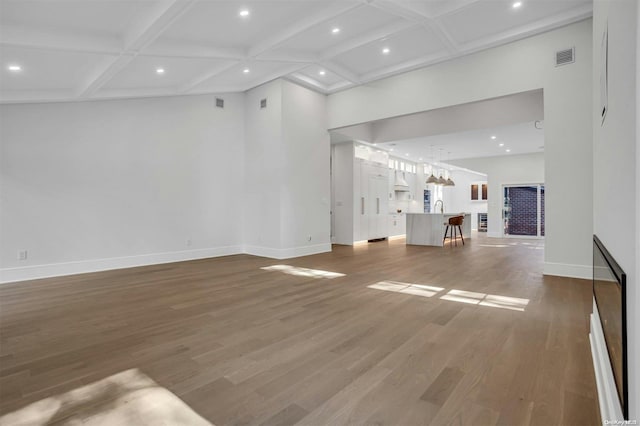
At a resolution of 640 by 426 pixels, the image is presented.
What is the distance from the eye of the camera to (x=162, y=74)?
5336mm

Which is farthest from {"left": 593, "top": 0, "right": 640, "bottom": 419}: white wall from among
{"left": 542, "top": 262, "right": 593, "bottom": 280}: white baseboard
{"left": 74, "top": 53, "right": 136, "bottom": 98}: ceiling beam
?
{"left": 74, "top": 53, "right": 136, "bottom": 98}: ceiling beam

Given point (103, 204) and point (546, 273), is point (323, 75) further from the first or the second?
point (546, 273)

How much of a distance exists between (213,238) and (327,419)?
5916 mm

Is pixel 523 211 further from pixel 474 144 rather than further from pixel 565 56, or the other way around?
pixel 565 56

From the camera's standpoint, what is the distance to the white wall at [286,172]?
6.68 m

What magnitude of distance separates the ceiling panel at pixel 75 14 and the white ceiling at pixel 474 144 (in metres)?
7.65

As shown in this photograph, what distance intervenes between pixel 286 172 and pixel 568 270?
5.02 meters

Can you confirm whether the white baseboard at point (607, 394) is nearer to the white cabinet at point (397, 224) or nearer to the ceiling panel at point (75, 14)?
the ceiling panel at point (75, 14)

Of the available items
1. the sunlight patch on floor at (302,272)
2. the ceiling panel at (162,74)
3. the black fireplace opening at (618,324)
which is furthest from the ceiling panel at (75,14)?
the black fireplace opening at (618,324)

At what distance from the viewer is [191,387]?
1.84 metres

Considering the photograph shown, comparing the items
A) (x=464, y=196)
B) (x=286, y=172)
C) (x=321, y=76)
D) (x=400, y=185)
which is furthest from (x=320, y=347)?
(x=464, y=196)

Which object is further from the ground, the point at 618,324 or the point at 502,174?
the point at 502,174

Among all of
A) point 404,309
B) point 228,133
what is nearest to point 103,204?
point 228,133

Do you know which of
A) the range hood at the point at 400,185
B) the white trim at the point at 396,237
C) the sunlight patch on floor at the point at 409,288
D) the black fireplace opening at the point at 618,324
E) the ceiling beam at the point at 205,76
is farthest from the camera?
the range hood at the point at 400,185
